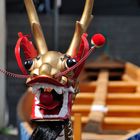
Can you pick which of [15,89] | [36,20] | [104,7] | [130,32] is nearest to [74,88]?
[36,20]

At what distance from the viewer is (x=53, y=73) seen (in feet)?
5.52

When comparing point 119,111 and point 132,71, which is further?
point 132,71

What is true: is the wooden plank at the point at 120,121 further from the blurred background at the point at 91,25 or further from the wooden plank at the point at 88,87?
the blurred background at the point at 91,25

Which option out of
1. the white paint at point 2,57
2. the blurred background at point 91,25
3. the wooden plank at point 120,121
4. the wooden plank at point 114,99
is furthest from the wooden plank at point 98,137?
the blurred background at point 91,25

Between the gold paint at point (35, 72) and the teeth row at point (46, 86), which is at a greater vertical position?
the gold paint at point (35, 72)

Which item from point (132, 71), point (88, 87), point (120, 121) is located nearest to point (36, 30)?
→ point (120, 121)

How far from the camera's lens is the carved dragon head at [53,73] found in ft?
5.52

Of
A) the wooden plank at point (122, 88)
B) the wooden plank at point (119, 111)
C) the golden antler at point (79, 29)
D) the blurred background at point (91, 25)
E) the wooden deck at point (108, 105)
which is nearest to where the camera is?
the golden antler at point (79, 29)

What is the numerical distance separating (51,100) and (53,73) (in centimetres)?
10

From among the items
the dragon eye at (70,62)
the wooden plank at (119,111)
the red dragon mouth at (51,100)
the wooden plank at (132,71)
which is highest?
the wooden plank at (132,71)

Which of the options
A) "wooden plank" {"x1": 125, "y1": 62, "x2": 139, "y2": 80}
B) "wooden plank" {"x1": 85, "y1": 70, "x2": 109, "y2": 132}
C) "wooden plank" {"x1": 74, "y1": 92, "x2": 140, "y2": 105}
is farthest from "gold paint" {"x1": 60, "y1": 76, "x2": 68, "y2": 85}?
"wooden plank" {"x1": 125, "y1": 62, "x2": 139, "y2": 80}

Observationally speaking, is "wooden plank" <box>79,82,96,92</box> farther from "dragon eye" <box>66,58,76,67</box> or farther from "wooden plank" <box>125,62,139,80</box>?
"dragon eye" <box>66,58,76,67</box>

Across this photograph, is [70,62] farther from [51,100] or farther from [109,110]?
[109,110]

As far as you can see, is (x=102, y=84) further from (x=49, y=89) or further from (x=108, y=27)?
(x=108, y=27)
